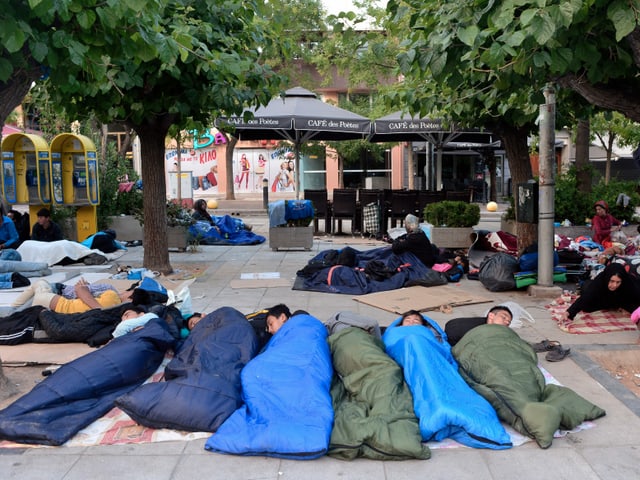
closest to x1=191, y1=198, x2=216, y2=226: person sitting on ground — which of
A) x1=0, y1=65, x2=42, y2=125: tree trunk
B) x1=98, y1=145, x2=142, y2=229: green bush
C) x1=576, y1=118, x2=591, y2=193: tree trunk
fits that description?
x1=98, y1=145, x2=142, y2=229: green bush

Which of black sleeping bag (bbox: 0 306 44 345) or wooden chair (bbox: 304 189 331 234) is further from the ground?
wooden chair (bbox: 304 189 331 234)

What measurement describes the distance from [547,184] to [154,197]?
217 inches

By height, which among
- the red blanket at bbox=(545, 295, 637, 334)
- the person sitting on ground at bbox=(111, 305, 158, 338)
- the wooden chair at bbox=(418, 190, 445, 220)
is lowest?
the red blanket at bbox=(545, 295, 637, 334)

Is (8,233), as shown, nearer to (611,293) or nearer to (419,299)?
(419,299)

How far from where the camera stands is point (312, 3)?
82.1ft

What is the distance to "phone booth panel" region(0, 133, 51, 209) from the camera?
11867mm

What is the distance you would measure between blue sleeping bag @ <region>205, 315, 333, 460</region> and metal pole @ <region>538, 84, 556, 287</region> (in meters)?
4.15

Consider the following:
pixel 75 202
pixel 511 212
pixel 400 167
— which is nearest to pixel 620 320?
pixel 511 212

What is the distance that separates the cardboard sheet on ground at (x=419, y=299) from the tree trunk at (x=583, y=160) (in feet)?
19.5

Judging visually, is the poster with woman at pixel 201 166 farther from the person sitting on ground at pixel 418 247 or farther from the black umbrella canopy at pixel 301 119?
the person sitting on ground at pixel 418 247

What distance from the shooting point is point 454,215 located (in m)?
11.2

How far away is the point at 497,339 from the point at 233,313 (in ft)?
6.97

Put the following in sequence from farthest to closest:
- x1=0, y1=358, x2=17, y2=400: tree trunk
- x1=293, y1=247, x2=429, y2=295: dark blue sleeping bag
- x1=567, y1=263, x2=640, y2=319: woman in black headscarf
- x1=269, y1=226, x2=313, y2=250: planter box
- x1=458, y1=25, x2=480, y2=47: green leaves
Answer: x1=269, y1=226, x2=313, y2=250: planter box < x1=293, y1=247, x2=429, y2=295: dark blue sleeping bag < x1=567, y1=263, x2=640, y2=319: woman in black headscarf < x1=0, y1=358, x2=17, y2=400: tree trunk < x1=458, y1=25, x2=480, y2=47: green leaves

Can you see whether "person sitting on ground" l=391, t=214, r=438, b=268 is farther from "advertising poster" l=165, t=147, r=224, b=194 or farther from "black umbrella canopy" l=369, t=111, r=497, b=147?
"advertising poster" l=165, t=147, r=224, b=194
